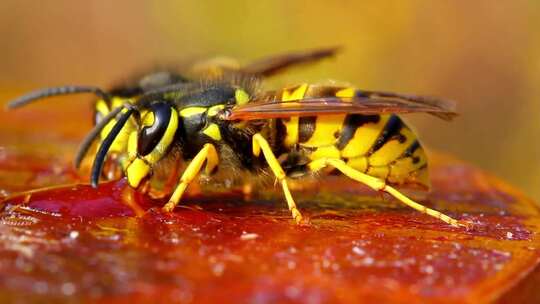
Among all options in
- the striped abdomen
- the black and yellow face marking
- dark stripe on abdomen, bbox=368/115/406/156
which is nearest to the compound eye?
the black and yellow face marking

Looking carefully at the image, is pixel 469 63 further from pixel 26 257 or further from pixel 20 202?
pixel 26 257

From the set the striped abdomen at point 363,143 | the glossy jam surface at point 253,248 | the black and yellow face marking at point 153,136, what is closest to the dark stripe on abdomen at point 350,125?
the striped abdomen at point 363,143

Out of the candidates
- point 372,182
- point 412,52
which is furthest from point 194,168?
point 412,52

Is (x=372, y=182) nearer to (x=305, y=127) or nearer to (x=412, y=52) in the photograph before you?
(x=305, y=127)

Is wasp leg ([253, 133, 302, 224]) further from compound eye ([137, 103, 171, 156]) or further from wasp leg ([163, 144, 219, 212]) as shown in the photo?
compound eye ([137, 103, 171, 156])

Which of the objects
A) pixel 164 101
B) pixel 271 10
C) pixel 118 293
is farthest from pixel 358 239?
pixel 271 10

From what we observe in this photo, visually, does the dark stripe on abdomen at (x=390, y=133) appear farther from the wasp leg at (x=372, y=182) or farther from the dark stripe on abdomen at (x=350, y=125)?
the wasp leg at (x=372, y=182)
